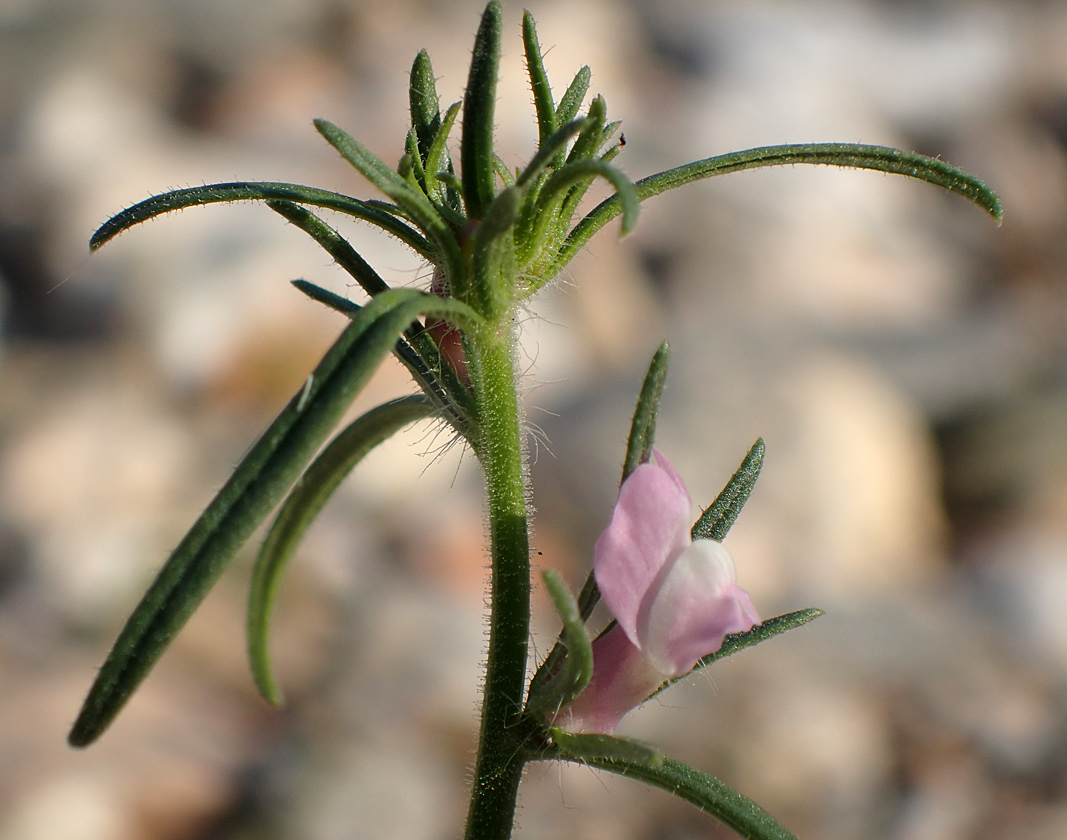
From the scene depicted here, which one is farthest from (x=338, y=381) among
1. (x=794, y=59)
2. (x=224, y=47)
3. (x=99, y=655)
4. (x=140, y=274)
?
(x=794, y=59)

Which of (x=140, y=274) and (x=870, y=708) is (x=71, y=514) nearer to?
(x=140, y=274)

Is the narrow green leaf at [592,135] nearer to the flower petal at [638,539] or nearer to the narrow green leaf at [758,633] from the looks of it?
the flower petal at [638,539]

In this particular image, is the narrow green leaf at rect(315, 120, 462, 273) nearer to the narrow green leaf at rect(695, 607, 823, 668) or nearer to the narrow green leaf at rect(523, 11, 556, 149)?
the narrow green leaf at rect(523, 11, 556, 149)

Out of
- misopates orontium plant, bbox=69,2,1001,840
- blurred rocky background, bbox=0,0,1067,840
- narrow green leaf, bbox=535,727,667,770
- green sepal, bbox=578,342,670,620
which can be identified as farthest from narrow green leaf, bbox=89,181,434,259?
blurred rocky background, bbox=0,0,1067,840

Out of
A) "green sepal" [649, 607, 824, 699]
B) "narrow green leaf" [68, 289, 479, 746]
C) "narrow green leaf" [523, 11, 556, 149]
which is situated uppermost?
"narrow green leaf" [523, 11, 556, 149]

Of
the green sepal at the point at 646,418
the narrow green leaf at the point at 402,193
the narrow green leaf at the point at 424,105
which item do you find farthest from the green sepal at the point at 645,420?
the narrow green leaf at the point at 424,105
